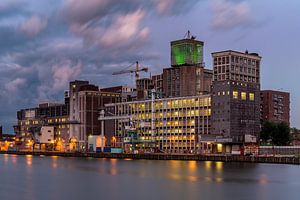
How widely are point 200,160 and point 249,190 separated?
352 ft

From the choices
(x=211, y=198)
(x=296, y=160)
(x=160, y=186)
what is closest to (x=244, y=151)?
(x=296, y=160)

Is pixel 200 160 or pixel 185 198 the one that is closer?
pixel 185 198

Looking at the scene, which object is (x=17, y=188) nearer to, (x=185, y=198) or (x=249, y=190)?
(x=185, y=198)

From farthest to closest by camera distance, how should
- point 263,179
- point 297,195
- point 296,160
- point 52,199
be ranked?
point 296,160 < point 263,179 < point 297,195 < point 52,199

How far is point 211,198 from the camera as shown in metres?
76.4

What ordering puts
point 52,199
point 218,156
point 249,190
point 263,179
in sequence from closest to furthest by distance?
1. point 52,199
2. point 249,190
3. point 263,179
4. point 218,156

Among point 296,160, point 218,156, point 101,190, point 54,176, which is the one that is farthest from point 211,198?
point 218,156

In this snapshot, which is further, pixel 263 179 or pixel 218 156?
pixel 218 156

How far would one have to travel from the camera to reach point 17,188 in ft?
295

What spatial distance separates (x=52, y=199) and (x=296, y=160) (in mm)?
112930

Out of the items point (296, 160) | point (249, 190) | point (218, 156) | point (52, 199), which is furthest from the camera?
point (218, 156)

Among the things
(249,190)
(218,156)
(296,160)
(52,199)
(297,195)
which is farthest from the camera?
(218,156)

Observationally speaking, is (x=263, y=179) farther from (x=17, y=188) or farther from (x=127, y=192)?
(x=17, y=188)

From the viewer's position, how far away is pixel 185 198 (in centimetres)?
7612
